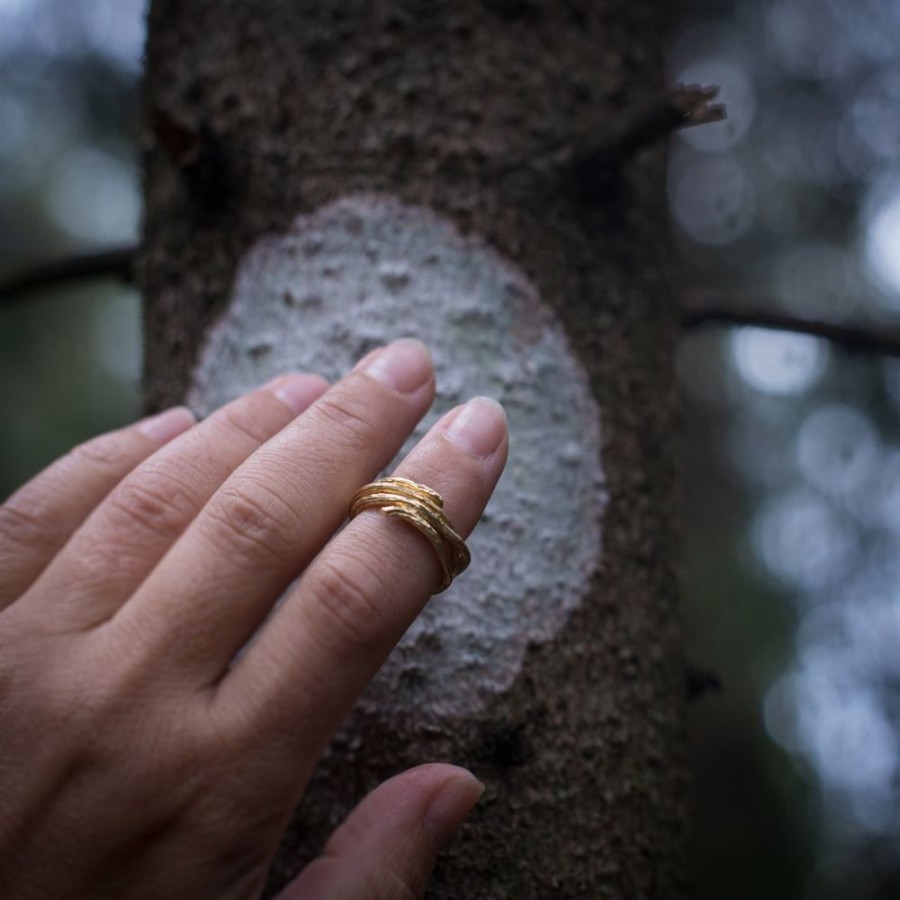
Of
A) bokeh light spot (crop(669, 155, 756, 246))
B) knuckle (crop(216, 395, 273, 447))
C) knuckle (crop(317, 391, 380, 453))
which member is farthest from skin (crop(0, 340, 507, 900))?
bokeh light spot (crop(669, 155, 756, 246))

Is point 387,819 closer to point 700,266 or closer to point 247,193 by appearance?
point 247,193

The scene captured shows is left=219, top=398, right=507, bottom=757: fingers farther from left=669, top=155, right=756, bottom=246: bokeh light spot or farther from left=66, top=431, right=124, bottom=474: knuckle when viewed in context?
left=669, top=155, right=756, bottom=246: bokeh light spot

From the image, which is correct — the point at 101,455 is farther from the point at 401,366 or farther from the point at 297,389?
the point at 401,366

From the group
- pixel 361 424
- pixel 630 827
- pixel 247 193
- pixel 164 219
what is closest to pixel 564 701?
pixel 630 827

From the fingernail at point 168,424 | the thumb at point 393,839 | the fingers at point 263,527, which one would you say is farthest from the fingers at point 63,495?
the thumb at point 393,839

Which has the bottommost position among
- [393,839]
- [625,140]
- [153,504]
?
[393,839]

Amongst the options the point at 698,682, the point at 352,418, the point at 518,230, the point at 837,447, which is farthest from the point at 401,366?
the point at 837,447
